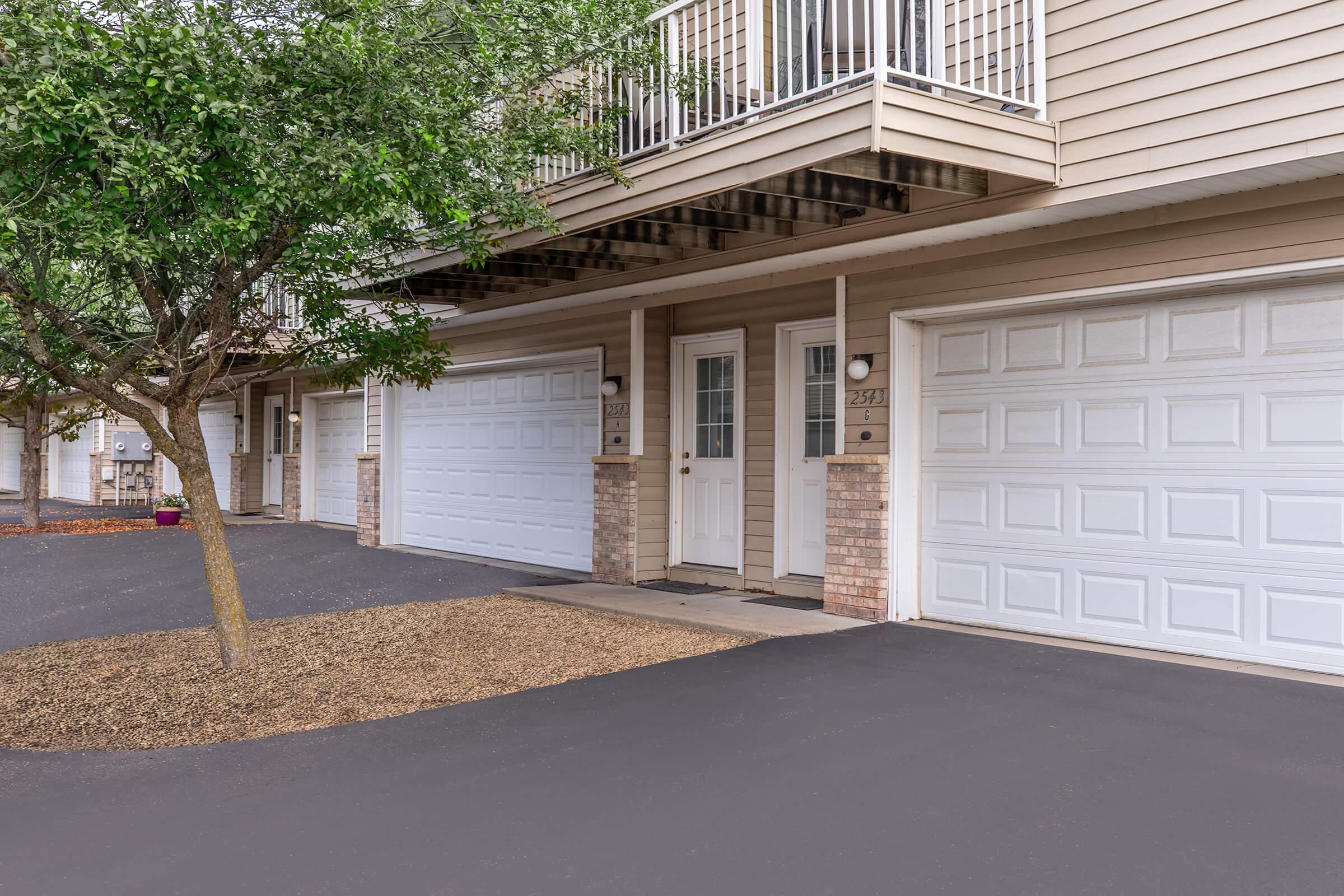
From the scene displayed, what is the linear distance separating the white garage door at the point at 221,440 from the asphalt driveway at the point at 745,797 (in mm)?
14703

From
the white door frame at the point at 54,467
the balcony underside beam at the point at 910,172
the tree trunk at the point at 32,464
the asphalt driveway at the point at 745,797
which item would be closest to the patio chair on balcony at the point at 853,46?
the balcony underside beam at the point at 910,172

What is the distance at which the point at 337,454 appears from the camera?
15031 millimetres

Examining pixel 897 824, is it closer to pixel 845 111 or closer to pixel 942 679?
pixel 942 679

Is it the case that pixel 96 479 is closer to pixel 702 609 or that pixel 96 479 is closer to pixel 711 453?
pixel 711 453

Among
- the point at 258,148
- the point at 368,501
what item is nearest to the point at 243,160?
the point at 258,148

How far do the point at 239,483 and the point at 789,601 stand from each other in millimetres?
12730

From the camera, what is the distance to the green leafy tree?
4.32 metres

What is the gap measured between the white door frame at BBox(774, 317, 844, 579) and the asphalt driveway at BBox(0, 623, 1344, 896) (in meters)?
2.71

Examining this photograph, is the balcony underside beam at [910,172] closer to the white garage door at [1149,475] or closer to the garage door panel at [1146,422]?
the white garage door at [1149,475]

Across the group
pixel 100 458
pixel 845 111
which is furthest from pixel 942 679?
pixel 100 458

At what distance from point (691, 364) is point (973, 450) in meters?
2.95

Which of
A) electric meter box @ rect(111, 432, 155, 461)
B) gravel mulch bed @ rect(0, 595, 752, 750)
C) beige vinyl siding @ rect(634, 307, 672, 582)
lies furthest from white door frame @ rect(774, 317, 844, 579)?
electric meter box @ rect(111, 432, 155, 461)

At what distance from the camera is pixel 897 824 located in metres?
3.36

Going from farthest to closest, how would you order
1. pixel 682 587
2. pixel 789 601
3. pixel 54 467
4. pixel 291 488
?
pixel 54 467 → pixel 291 488 → pixel 682 587 → pixel 789 601
